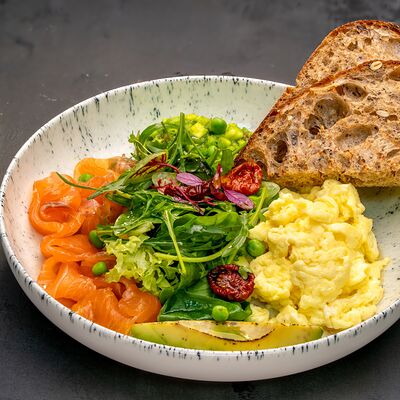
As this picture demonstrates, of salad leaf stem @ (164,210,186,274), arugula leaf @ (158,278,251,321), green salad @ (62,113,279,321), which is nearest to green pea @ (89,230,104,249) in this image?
green salad @ (62,113,279,321)

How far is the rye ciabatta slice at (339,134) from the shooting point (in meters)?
5.36

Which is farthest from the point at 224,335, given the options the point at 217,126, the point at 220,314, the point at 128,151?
the point at 128,151

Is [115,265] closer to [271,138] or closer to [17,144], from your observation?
[271,138]

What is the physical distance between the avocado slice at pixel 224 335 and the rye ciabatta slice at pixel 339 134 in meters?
1.28

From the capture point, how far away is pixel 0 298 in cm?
550

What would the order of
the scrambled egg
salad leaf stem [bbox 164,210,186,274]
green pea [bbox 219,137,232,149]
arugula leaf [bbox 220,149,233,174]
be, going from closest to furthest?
1. the scrambled egg
2. salad leaf stem [bbox 164,210,186,274]
3. arugula leaf [bbox 220,149,233,174]
4. green pea [bbox 219,137,232,149]

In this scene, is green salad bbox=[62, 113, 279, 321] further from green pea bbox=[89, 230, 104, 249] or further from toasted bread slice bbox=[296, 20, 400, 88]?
toasted bread slice bbox=[296, 20, 400, 88]

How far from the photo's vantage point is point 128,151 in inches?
254

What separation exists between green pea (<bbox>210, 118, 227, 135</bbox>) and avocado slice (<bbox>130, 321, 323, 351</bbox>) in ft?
6.12

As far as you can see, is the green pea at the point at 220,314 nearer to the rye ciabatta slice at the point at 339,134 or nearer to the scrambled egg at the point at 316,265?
the scrambled egg at the point at 316,265

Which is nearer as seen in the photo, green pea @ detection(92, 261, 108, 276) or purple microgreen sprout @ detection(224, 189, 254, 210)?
green pea @ detection(92, 261, 108, 276)

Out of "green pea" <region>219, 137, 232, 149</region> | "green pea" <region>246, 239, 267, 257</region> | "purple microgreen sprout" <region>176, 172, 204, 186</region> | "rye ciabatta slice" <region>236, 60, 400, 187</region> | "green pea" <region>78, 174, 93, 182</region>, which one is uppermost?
"rye ciabatta slice" <region>236, 60, 400, 187</region>

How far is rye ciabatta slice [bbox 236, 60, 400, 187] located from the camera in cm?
536

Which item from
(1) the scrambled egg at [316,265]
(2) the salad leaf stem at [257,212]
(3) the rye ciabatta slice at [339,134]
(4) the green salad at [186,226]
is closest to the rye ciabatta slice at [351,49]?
(3) the rye ciabatta slice at [339,134]
